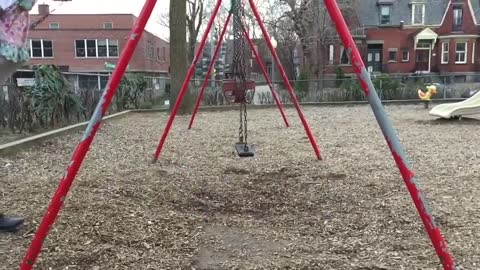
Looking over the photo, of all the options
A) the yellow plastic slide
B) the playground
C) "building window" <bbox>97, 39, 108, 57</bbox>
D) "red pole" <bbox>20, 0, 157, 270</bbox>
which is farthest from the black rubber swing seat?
"building window" <bbox>97, 39, 108, 57</bbox>

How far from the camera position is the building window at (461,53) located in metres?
35.6

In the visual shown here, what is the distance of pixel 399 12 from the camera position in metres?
36.2

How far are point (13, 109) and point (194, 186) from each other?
14.6 feet

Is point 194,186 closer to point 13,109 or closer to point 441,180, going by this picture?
point 441,180

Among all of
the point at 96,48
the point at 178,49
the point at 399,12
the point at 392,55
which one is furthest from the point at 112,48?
the point at 178,49

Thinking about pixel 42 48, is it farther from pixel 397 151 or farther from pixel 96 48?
pixel 397 151

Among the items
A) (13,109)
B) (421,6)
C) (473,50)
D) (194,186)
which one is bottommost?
(194,186)

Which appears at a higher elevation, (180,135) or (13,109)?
(13,109)

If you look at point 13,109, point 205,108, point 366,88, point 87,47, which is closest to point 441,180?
point 366,88

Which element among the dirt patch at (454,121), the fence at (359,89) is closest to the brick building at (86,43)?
the fence at (359,89)

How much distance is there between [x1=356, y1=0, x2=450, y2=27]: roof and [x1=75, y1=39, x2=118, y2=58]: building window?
20425mm

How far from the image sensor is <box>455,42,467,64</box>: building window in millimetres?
35625

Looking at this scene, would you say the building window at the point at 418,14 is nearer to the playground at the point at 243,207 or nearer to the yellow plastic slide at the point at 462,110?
the yellow plastic slide at the point at 462,110

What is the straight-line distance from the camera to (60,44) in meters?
40.1
